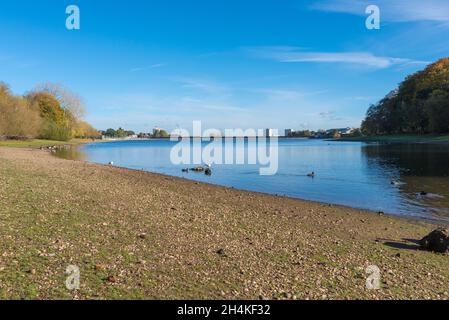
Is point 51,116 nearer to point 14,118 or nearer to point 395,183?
point 14,118

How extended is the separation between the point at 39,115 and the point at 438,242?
384 feet

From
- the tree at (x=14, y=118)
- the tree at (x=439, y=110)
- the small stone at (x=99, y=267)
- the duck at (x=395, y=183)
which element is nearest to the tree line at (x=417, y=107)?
the tree at (x=439, y=110)

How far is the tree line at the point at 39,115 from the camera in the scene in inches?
3147

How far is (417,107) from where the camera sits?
125 meters

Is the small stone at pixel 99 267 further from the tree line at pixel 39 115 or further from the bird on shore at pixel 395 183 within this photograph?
the tree line at pixel 39 115

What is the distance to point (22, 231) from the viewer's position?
9617 mm

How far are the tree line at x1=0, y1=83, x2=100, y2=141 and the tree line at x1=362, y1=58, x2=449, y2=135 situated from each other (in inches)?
4147

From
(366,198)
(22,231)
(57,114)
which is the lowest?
(366,198)

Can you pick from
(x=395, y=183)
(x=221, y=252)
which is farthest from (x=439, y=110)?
(x=221, y=252)

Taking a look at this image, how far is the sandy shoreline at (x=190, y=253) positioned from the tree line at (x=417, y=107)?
354ft

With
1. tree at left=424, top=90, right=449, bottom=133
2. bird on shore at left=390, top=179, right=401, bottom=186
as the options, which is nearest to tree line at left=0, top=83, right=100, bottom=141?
bird on shore at left=390, top=179, right=401, bottom=186
